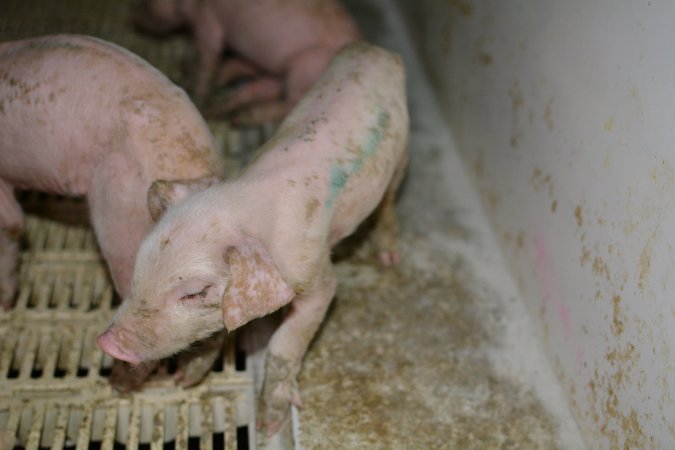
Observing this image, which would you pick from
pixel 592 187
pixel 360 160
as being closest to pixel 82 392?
pixel 360 160

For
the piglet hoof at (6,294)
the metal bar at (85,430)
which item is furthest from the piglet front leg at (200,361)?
the piglet hoof at (6,294)

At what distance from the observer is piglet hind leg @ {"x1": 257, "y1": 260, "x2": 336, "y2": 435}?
243 cm

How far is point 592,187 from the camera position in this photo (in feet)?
7.73

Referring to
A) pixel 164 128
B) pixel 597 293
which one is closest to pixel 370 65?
pixel 164 128

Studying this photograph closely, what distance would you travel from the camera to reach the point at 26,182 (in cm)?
270

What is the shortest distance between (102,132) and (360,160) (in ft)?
2.82

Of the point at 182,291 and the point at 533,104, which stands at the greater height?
the point at 533,104

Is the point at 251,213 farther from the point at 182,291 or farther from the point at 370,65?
the point at 370,65

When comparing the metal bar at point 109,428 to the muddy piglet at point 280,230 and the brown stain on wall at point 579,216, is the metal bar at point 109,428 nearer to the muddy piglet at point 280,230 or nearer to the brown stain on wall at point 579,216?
the muddy piglet at point 280,230

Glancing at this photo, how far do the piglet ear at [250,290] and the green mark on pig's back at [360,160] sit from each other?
0.45 metres

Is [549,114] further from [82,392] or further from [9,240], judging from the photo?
[9,240]

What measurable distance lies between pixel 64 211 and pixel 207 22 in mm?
1383

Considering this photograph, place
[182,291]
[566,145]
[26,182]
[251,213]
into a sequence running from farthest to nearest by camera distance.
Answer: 1. [26,182]
2. [566,145]
3. [251,213]
4. [182,291]

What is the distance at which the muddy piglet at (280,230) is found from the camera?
6.63 ft
